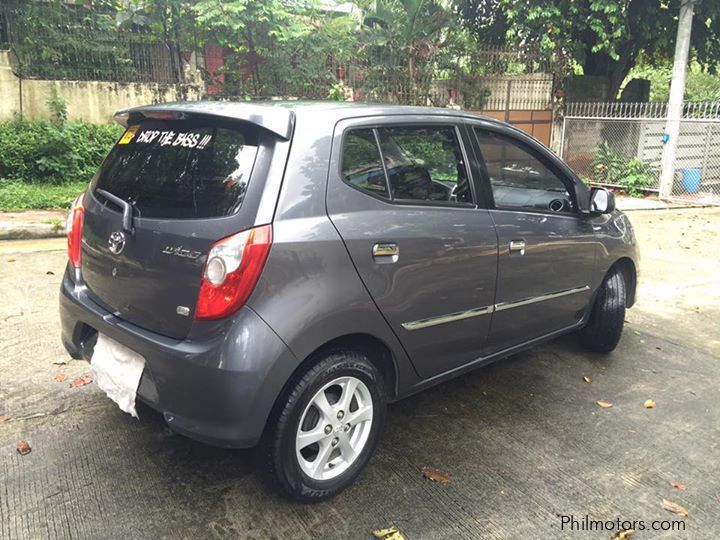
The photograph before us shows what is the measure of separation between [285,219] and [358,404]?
91 cm

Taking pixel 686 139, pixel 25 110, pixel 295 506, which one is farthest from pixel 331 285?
pixel 686 139

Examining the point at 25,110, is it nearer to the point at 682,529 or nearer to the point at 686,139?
the point at 682,529

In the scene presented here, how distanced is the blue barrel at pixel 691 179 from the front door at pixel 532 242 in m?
10.7

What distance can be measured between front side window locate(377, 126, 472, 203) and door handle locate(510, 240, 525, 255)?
35cm

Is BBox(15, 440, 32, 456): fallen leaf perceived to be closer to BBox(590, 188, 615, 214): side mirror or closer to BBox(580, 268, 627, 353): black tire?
BBox(590, 188, 615, 214): side mirror

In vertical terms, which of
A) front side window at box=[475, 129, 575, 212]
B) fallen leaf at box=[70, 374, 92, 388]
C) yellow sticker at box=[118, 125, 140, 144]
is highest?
yellow sticker at box=[118, 125, 140, 144]

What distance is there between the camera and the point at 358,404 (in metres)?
2.60

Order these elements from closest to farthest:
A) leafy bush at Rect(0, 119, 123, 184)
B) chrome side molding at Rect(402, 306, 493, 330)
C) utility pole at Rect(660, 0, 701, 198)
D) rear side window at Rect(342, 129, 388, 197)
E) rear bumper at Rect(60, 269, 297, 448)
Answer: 1. rear bumper at Rect(60, 269, 297, 448)
2. rear side window at Rect(342, 129, 388, 197)
3. chrome side molding at Rect(402, 306, 493, 330)
4. leafy bush at Rect(0, 119, 123, 184)
5. utility pole at Rect(660, 0, 701, 198)

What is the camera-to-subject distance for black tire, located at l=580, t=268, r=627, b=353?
4070mm

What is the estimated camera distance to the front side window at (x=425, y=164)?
2713 millimetres

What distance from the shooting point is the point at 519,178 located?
11.3 feet

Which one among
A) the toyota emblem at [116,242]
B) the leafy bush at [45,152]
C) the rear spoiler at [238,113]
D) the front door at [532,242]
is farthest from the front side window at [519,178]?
the leafy bush at [45,152]

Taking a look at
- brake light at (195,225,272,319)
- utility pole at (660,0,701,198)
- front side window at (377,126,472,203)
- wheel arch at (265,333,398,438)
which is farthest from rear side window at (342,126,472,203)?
utility pole at (660,0,701,198)

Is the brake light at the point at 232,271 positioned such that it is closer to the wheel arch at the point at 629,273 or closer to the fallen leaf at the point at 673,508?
the fallen leaf at the point at 673,508
